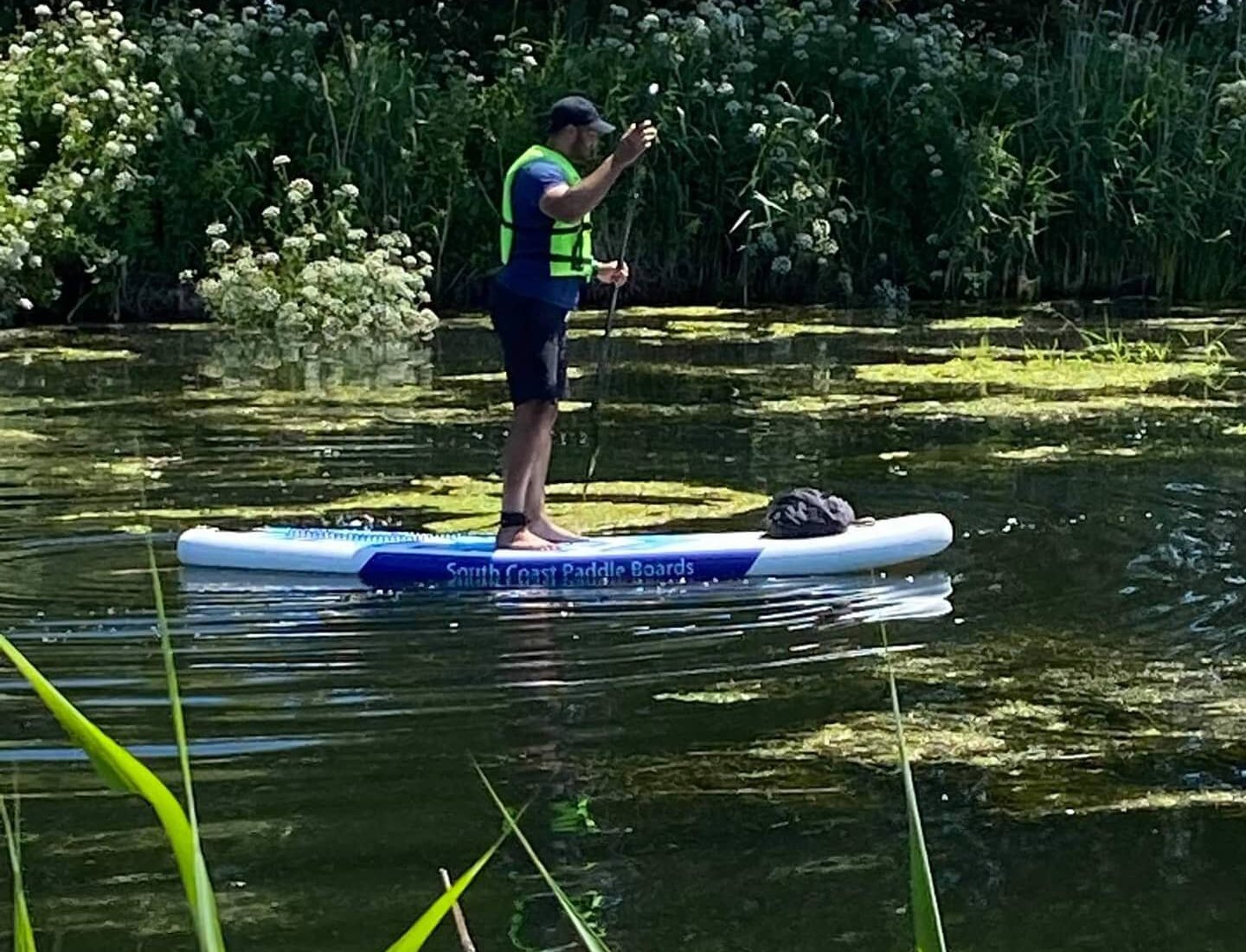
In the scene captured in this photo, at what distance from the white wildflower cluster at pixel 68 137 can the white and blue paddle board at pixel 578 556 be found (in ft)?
27.4

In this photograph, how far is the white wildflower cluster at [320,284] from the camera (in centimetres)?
1532

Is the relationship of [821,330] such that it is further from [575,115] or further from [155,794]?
[155,794]

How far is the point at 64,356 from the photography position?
1412cm

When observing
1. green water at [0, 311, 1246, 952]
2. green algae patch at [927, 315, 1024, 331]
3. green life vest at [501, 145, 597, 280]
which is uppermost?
green life vest at [501, 145, 597, 280]

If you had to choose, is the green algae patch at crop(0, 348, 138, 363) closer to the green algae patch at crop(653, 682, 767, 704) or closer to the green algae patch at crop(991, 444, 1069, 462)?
the green algae patch at crop(991, 444, 1069, 462)

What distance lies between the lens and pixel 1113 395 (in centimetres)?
1164

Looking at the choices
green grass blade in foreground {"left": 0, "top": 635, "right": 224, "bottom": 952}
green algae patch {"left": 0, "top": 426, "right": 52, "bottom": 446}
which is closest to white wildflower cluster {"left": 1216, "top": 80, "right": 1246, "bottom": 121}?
green algae patch {"left": 0, "top": 426, "right": 52, "bottom": 446}

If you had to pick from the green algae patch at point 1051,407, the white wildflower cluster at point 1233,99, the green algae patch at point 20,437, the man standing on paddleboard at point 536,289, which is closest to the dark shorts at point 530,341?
the man standing on paddleboard at point 536,289

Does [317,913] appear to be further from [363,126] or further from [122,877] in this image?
[363,126]

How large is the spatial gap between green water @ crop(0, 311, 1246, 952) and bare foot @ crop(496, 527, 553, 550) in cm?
25

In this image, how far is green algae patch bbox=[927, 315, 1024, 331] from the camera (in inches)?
599

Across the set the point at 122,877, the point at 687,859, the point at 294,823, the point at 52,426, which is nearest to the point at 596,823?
the point at 687,859

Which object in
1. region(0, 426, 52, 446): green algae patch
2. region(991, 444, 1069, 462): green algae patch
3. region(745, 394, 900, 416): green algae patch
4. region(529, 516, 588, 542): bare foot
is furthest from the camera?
region(745, 394, 900, 416): green algae patch

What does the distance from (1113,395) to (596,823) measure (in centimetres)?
755
